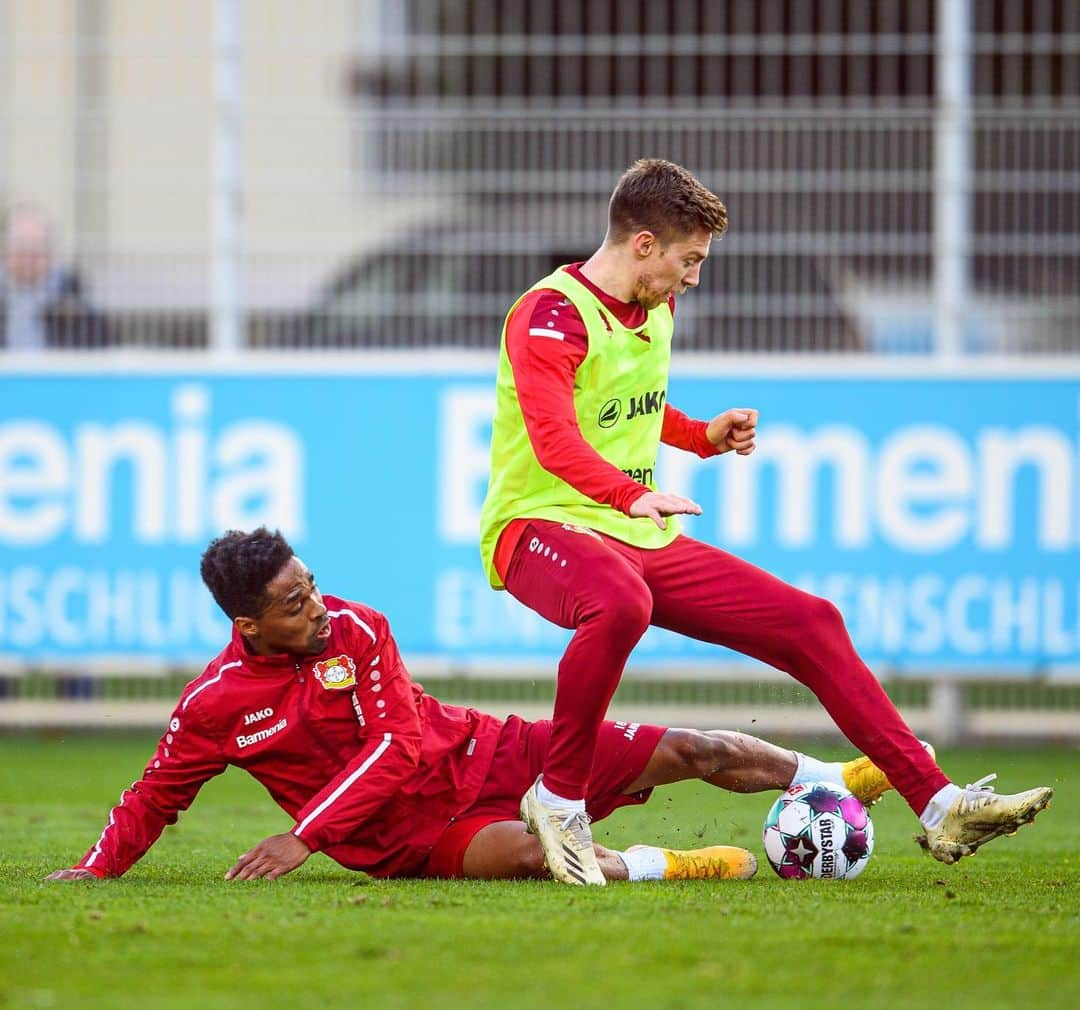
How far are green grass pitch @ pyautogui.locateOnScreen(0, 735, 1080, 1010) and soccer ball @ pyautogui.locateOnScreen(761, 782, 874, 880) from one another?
11 cm

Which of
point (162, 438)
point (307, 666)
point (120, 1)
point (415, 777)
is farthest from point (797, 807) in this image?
point (120, 1)

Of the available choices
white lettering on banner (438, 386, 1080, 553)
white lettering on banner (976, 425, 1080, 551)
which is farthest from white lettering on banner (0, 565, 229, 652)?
white lettering on banner (976, 425, 1080, 551)

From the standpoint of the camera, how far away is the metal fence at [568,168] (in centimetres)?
1081

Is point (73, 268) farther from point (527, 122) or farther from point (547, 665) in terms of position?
point (547, 665)

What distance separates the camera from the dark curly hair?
206 inches

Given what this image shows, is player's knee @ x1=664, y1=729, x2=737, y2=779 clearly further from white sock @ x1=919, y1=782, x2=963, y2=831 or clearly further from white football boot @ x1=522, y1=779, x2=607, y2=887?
white sock @ x1=919, y1=782, x2=963, y2=831

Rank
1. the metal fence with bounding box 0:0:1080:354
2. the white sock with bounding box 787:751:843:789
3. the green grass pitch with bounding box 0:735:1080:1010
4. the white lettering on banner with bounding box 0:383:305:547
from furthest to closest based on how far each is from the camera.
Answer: the metal fence with bounding box 0:0:1080:354 → the white lettering on banner with bounding box 0:383:305:547 → the white sock with bounding box 787:751:843:789 → the green grass pitch with bounding box 0:735:1080:1010

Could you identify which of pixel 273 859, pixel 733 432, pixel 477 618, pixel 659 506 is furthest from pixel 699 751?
pixel 477 618

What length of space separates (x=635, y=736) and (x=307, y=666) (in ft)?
3.20

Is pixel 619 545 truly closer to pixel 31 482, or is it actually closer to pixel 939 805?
pixel 939 805

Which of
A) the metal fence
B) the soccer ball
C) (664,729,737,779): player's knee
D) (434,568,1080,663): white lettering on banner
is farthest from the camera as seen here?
the metal fence

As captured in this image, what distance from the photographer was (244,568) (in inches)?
206

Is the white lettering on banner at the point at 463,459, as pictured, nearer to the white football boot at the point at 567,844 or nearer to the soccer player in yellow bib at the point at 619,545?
the soccer player in yellow bib at the point at 619,545

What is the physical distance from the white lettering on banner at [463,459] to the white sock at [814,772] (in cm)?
466
